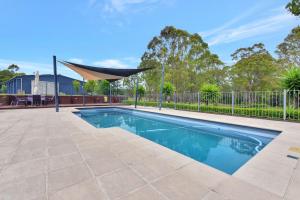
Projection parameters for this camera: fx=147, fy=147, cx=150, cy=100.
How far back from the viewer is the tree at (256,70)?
44.2 feet

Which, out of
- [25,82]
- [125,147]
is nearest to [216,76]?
A: [125,147]

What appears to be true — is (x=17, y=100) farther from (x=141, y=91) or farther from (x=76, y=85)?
(x=76, y=85)

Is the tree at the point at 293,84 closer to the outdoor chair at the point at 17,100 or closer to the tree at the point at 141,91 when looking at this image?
the tree at the point at 141,91

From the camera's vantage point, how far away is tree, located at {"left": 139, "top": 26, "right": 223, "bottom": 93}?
16031mm

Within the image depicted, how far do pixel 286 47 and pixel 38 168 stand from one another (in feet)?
62.8

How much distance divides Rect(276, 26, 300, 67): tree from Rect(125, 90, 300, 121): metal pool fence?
9.44 meters

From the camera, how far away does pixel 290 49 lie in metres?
13.2

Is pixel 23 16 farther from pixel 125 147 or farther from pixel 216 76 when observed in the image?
pixel 216 76

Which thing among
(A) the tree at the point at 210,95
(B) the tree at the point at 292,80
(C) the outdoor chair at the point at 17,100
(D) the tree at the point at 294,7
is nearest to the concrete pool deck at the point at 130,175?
(B) the tree at the point at 292,80

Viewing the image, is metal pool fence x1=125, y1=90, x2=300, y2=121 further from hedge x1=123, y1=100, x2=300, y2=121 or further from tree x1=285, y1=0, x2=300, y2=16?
tree x1=285, y1=0, x2=300, y2=16

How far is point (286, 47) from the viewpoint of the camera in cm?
1359

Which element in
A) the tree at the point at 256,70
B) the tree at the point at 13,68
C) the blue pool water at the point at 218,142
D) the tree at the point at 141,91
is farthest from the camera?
the tree at the point at 13,68

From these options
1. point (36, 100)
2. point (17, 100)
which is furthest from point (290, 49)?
point (17, 100)

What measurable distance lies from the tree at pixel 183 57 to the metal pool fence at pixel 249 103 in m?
5.13
